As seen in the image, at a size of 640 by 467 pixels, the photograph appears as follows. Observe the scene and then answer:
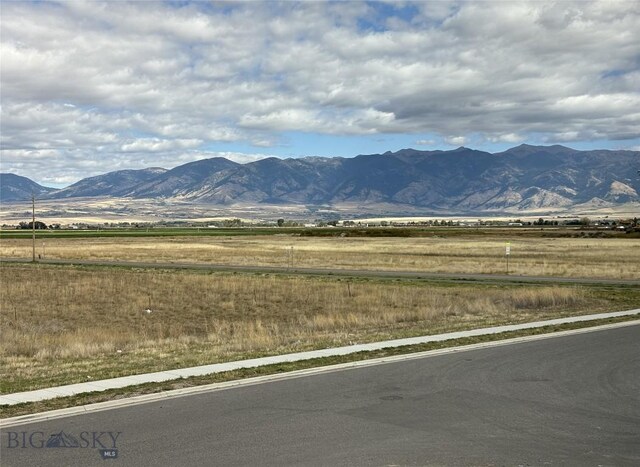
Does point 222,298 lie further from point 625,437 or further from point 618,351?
point 625,437

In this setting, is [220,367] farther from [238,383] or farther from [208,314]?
[208,314]

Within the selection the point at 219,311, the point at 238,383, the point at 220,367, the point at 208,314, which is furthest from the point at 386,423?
the point at 219,311

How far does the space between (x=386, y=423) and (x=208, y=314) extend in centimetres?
2287

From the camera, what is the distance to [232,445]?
336 inches

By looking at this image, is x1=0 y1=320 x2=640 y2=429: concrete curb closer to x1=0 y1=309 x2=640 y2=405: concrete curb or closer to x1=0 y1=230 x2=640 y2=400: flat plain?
x1=0 y1=309 x2=640 y2=405: concrete curb

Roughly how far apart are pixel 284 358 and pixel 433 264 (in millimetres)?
45400

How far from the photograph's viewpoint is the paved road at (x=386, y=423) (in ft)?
26.5

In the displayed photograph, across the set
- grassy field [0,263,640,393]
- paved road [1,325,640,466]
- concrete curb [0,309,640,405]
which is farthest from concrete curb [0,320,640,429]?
grassy field [0,263,640,393]

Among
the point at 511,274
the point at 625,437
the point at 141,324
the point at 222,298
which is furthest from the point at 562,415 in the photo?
the point at 511,274

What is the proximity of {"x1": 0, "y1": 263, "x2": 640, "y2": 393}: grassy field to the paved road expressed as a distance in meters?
3.68

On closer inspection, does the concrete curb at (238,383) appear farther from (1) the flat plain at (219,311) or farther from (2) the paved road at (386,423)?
(1) the flat plain at (219,311)

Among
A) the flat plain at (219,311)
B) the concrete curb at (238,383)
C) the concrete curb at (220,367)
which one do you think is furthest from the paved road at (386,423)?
the flat plain at (219,311)

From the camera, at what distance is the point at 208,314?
31.6m

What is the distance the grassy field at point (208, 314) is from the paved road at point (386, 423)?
12.1 feet
